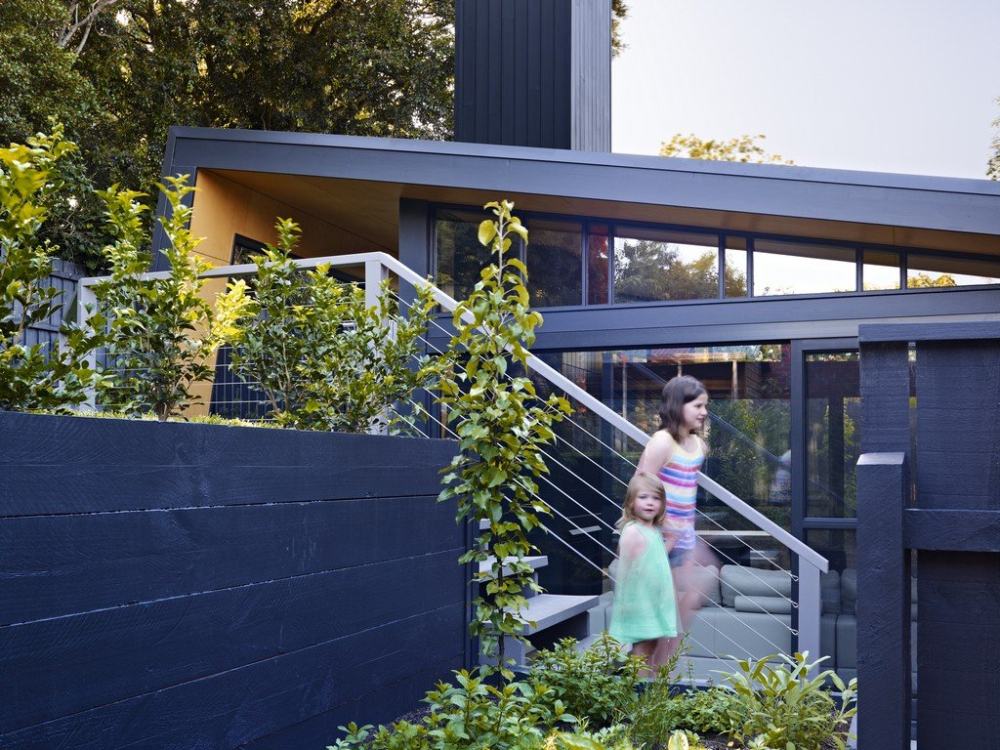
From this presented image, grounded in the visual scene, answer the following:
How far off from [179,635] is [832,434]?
4.63 metres

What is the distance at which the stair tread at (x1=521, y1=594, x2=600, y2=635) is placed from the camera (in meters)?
4.86

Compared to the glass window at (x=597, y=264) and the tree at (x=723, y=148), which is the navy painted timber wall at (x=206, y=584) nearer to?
the glass window at (x=597, y=264)

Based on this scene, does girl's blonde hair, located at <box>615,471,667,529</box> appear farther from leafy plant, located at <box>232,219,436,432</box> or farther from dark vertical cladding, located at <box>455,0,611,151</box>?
dark vertical cladding, located at <box>455,0,611,151</box>

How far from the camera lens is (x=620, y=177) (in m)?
6.54

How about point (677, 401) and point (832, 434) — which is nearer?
point (677, 401)

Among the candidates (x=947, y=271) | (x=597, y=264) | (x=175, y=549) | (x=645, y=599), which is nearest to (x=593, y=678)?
(x=645, y=599)

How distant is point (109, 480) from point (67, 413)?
32 centimetres

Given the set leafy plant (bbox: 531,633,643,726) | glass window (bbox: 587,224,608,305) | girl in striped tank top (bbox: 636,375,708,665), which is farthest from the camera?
glass window (bbox: 587,224,608,305)

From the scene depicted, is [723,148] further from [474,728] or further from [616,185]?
[474,728]

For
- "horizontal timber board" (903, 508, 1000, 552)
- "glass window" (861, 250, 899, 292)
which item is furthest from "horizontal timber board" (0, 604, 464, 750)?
"glass window" (861, 250, 899, 292)

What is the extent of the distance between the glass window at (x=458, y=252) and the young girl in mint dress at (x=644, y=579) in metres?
3.23

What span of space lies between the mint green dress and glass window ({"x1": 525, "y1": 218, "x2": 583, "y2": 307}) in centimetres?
295

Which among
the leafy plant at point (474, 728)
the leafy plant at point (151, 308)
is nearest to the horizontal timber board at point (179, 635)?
the leafy plant at point (474, 728)

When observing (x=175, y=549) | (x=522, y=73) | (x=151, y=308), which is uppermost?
(x=522, y=73)
